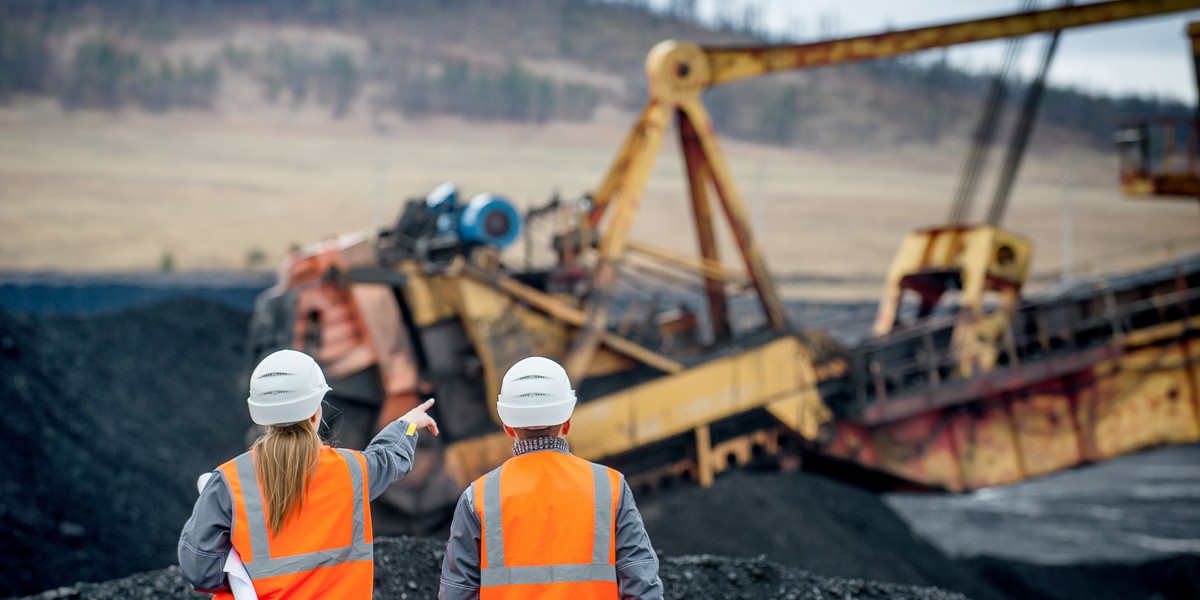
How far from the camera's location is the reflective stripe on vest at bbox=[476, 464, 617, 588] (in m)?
2.34

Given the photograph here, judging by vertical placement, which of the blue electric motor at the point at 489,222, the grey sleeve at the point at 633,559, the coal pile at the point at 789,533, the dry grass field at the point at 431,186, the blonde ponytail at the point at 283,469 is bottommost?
the coal pile at the point at 789,533

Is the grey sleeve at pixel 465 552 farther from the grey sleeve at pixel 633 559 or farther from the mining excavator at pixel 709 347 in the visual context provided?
the mining excavator at pixel 709 347

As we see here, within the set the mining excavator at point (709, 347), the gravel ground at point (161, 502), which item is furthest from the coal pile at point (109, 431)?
the mining excavator at point (709, 347)

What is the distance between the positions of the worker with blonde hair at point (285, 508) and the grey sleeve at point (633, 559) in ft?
2.09

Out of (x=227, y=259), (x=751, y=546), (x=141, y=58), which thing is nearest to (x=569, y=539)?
(x=751, y=546)

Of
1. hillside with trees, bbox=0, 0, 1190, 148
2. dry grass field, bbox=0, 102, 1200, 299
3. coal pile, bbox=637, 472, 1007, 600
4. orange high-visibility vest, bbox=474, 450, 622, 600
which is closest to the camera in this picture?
orange high-visibility vest, bbox=474, 450, 622, 600

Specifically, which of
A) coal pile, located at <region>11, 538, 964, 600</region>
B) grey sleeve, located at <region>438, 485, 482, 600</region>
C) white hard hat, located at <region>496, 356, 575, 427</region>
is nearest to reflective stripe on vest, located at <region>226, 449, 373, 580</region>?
grey sleeve, located at <region>438, 485, 482, 600</region>

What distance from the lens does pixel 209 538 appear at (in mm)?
2354

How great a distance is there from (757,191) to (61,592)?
3332cm

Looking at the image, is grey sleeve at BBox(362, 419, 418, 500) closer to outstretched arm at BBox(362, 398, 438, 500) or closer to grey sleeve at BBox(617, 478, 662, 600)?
outstretched arm at BBox(362, 398, 438, 500)

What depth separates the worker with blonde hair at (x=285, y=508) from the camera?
2.36 metres

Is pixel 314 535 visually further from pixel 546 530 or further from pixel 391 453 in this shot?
pixel 546 530

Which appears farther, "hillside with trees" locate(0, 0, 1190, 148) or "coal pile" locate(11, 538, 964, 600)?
"hillside with trees" locate(0, 0, 1190, 148)

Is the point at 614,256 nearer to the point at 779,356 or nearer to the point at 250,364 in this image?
the point at 779,356
